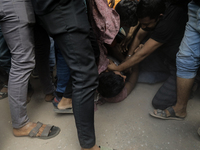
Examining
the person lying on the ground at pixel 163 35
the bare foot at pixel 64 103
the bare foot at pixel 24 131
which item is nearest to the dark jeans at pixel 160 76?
the person lying on the ground at pixel 163 35

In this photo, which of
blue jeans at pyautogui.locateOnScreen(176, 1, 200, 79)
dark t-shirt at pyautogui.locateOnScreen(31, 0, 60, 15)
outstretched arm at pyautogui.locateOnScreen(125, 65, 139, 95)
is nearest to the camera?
dark t-shirt at pyautogui.locateOnScreen(31, 0, 60, 15)

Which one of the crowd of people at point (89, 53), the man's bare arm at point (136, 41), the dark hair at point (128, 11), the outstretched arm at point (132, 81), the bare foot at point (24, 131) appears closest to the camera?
the crowd of people at point (89, 53)

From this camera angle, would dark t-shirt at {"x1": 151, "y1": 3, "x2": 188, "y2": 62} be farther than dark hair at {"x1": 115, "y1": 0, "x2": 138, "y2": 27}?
No

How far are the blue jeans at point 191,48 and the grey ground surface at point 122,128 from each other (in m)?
0.48

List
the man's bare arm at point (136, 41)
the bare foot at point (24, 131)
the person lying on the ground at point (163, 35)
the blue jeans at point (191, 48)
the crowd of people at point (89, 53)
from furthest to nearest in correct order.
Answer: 1. the man's bare arm at point (136, 41)
2. the person lying on the ground at point (163, 35)
3. the bare foot at point (24, 131)
4. the blue jeans at point (191, 48)
5. the crowd of people at point (89, 53)

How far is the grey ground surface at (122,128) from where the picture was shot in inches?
52.4

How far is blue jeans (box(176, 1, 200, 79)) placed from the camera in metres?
1.25

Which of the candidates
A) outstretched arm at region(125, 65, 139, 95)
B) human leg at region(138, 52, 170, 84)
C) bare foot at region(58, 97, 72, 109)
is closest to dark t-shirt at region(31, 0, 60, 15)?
bare foot at region(58, 97, 72, 109)

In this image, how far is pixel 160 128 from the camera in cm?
146

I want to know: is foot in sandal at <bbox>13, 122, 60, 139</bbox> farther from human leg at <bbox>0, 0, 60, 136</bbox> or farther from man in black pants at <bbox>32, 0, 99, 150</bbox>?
man in black pants at <bbox>32, 0, 99, 150</bbox>

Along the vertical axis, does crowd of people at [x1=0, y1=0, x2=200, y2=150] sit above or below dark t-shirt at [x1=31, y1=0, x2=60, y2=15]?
below

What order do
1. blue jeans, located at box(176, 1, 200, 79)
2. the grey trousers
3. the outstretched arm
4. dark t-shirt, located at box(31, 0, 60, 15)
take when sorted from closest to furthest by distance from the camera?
dark t-shirt, located at box(31, 0, 60, 15)
the grey trousers
blue jeans, located at box(176, 1, 200, 79)
the outstretched arm

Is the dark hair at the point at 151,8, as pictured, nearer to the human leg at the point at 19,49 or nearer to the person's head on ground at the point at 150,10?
the person's head on ground at the point at 150,10

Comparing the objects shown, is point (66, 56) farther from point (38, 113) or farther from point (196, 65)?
point (196, 65)
